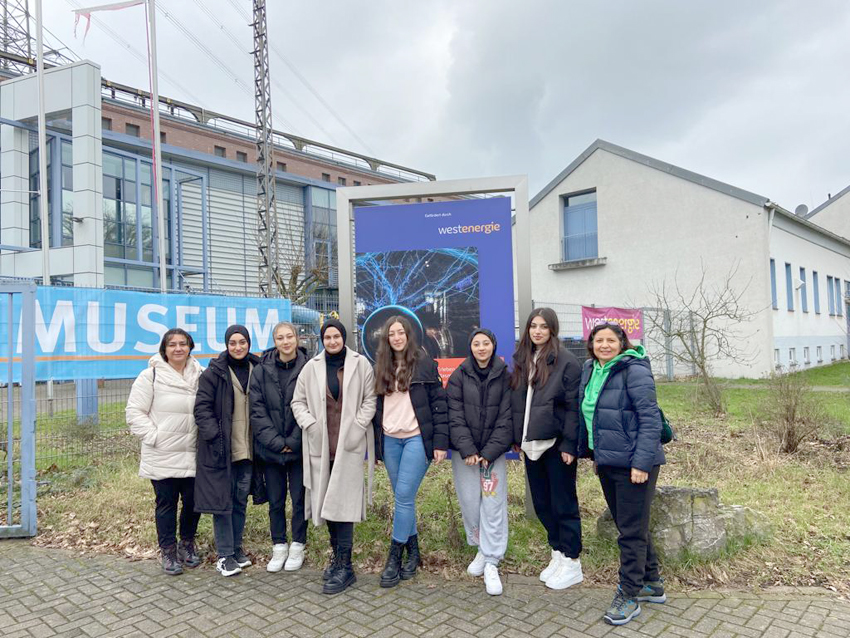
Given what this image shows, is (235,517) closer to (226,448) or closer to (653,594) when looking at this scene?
(226,448)

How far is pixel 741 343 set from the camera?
18.9 meters

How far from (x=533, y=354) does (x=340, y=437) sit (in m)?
1.45

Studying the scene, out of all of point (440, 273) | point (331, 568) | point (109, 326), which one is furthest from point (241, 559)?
point (109, 326)

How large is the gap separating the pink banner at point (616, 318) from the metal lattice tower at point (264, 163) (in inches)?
432

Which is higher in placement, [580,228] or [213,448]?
[580,228]

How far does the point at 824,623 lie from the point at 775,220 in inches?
748

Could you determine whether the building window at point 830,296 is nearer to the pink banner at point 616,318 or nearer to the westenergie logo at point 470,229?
the pink banner at point 616,318

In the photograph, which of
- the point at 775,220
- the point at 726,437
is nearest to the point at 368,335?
the point at 726,437

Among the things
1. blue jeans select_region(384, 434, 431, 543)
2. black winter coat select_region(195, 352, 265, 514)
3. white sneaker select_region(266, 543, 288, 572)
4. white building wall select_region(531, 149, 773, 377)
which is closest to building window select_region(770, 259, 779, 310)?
white building wall select_region(531, 149, 773, 377)

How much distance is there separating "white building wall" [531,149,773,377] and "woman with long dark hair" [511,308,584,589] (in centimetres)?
1469

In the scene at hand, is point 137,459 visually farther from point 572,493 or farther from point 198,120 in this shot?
point 198,120

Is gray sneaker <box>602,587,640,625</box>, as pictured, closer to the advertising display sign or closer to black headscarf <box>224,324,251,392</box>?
the advertising display sign

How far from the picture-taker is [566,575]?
12.7 feet

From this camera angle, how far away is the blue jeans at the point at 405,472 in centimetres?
404
